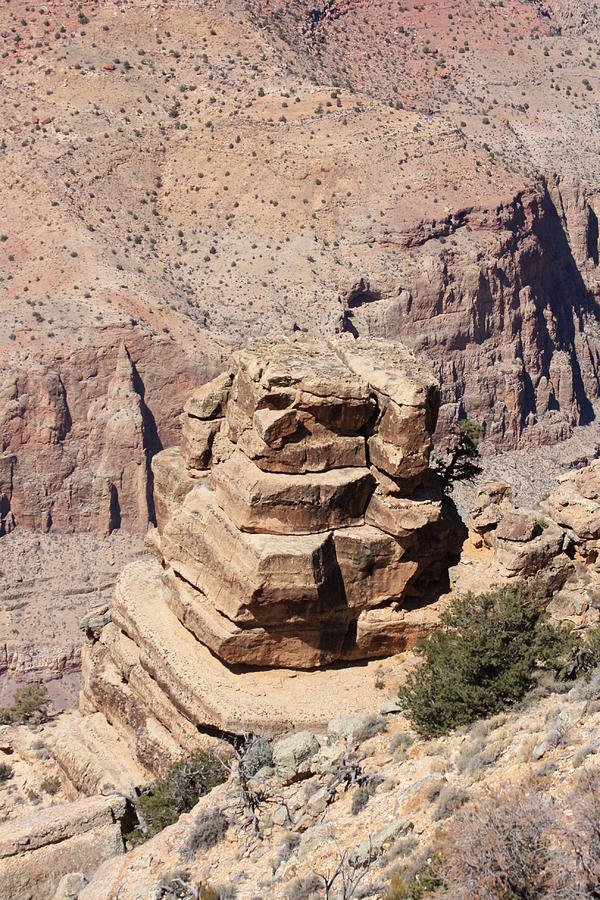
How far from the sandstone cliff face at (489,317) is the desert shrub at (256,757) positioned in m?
50.1

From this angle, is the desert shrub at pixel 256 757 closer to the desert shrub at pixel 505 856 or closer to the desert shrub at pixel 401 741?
the desert shrub at pixel 401 741

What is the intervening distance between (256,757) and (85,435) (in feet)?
149

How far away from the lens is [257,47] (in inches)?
3775

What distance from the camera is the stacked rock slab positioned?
109ft

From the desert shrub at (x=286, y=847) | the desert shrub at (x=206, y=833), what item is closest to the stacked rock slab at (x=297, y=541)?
the desert shrub at (x=206, y=833)

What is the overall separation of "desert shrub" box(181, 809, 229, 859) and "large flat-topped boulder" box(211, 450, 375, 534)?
27.5 feet

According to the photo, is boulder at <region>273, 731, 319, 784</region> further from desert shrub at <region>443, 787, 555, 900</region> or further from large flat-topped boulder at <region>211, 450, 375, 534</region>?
desert shrub at <region>443, 787, 555, 900</region>

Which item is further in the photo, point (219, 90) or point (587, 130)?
point (587, 130)

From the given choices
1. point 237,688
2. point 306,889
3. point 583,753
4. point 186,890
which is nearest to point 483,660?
point 237,688

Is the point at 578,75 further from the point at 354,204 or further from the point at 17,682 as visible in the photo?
the point at 17,682

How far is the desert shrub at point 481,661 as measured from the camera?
29.2m

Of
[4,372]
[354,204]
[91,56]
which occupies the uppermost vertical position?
[91,56]

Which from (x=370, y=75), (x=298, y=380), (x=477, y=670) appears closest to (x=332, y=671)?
(x=477, y=670)

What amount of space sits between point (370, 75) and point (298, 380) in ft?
251
